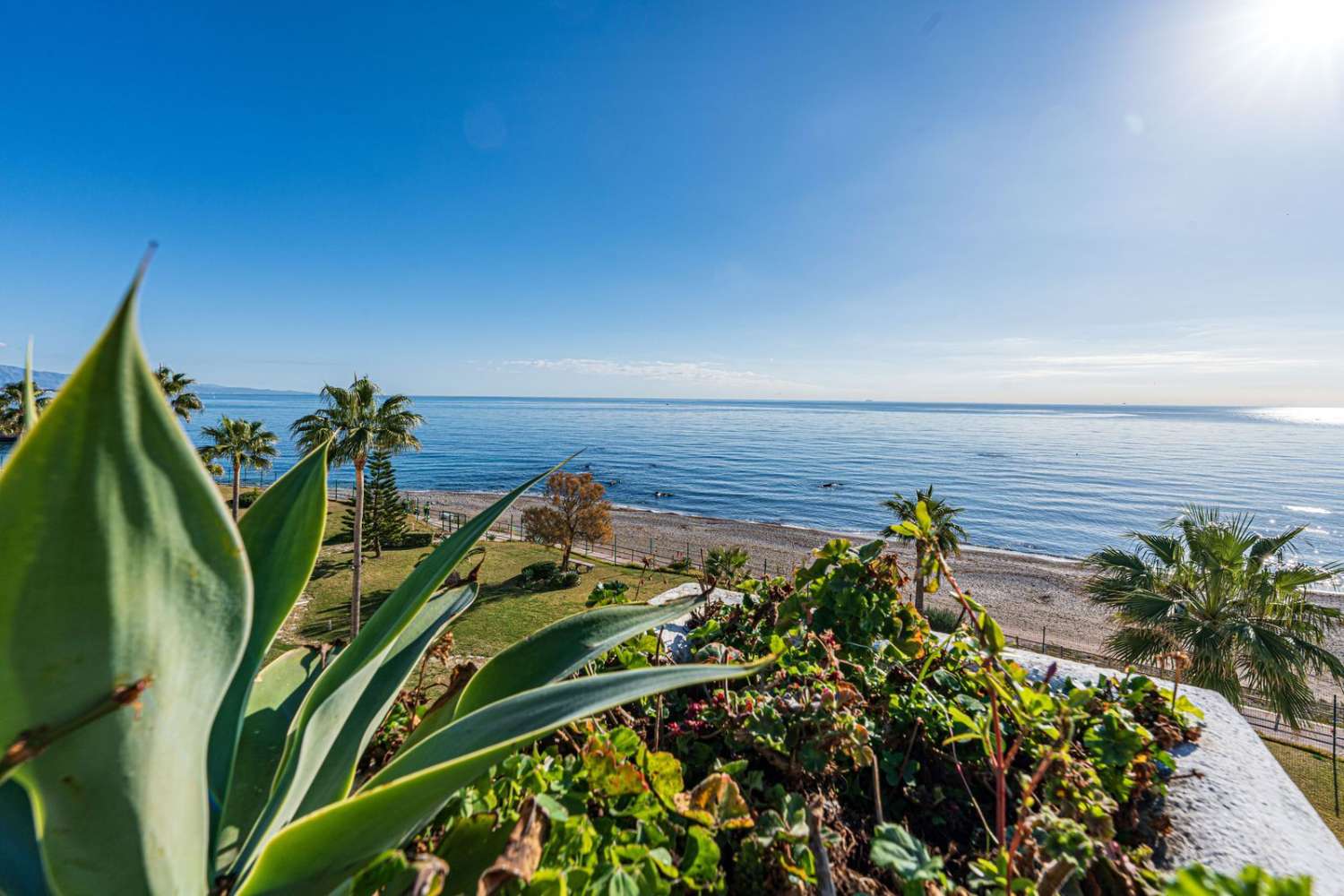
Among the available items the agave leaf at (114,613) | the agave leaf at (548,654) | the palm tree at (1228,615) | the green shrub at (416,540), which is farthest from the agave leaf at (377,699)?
the green shrub at (416,540)

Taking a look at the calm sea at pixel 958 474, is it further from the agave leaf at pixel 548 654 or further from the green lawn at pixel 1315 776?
the agave leaf at pixel 548 654

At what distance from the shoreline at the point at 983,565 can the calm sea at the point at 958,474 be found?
12.0 feet

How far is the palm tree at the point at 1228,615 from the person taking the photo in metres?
7.94

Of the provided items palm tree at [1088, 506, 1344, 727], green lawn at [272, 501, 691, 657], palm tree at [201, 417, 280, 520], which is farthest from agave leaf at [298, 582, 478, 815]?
palm tree at [201, 417, 280, 520]

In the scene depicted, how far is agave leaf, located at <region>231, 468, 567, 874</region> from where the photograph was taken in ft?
3.03

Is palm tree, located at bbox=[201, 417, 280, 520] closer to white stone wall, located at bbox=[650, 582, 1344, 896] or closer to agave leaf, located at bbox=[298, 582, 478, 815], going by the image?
agave leaf, located at bbox=[298, 582, 478, 815]

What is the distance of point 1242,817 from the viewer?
4.59 ft

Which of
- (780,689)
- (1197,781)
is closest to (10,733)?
(780,689)

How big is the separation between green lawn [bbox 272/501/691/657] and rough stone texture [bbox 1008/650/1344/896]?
11.2 m

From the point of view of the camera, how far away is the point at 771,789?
130 cm

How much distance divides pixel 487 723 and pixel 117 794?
420 millimetres

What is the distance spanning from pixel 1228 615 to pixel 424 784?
39.5 ft

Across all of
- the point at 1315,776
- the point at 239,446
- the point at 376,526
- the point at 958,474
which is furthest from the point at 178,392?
the point at 958,474

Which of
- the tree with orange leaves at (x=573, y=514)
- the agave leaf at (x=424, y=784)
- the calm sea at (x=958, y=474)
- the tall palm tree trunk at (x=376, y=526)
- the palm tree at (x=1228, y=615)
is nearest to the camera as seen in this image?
the agave leaf at (x=424, y=784)
